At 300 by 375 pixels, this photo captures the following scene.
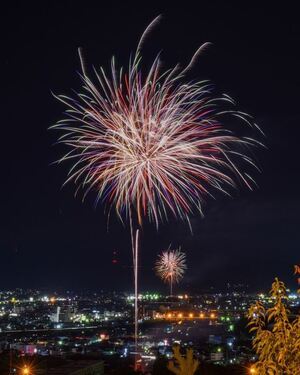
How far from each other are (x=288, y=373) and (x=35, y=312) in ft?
426

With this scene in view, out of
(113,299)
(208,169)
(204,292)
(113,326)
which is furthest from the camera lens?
(113,299)

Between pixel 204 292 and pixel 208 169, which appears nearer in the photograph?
pixel 208 169

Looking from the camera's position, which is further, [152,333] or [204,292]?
[204,292]

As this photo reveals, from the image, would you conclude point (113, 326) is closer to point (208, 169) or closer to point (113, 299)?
point (113, 299)

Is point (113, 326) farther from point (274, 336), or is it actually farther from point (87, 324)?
point (274, 336)

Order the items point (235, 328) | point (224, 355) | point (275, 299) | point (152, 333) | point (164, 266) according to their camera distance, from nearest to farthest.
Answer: point (275, 299), point (164, 266), point (224, 355), point (235, 328), point (152, 333)

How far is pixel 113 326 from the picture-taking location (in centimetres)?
9444

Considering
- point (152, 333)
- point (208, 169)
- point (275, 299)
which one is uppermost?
point (208, 169)

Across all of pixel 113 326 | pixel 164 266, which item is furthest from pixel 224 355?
pixel 113 326

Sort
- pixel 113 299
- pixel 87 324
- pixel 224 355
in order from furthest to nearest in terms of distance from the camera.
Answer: pixel 113 299 → pixel 87 324 → pixel 224 355

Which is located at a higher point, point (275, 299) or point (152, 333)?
point (275, 299)

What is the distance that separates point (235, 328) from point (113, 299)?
9273cm

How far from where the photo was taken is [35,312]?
12950cm

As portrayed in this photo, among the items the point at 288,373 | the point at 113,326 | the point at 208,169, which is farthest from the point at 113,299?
the point at 288,373
